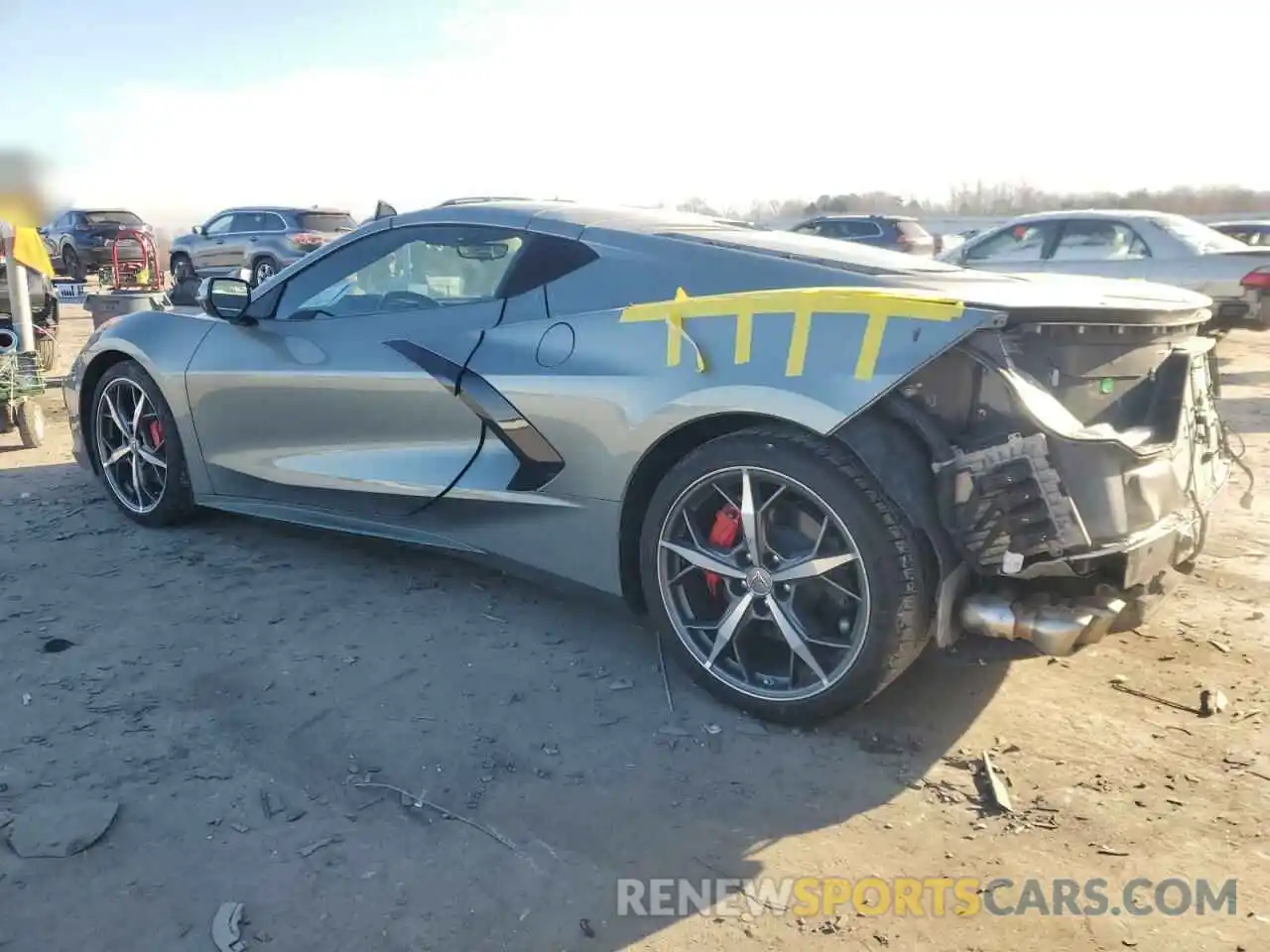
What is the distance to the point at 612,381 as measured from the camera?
130 inches

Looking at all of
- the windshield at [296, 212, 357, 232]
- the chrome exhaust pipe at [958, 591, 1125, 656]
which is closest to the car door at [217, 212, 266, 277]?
the windshield at [296, 212, 357, 232]

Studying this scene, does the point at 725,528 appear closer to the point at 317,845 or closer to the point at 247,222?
the point at 317,845

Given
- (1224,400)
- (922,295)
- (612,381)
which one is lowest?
(1224,400)

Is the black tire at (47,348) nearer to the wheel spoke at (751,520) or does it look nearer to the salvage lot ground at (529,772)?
the salvage lot ground at (529,772)

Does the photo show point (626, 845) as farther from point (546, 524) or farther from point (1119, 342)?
point (1119, 342)

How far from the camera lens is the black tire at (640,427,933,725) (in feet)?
9.15

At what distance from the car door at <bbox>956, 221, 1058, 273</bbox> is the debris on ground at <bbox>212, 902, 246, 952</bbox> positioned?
32.4 feet

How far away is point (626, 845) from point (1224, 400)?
7.81 metres

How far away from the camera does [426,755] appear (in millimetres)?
2924

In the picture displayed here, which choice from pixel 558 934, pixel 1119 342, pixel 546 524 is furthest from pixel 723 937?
pixel 1119 342

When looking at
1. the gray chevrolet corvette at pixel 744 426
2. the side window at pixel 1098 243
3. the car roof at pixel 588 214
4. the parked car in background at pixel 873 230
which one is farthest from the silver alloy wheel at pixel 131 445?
the parked car in background at pixel 873 230

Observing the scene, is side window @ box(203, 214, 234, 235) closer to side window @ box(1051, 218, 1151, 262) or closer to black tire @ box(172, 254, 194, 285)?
black tire @ box(172, 254, 194, 285)

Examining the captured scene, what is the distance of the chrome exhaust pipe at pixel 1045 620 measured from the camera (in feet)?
8.95

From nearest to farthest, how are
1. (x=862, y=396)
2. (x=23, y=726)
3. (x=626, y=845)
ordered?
(x=626, y=845)
(x=862, y=396)
(x=23, y=726)
